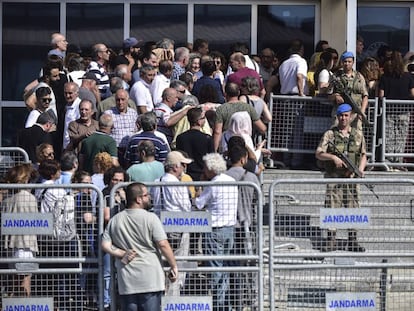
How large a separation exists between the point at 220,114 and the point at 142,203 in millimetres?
3769

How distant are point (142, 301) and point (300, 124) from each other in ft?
20.3

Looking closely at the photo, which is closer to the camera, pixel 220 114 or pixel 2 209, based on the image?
pixel 2 209

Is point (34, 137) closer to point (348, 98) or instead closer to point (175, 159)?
point (175, 159)

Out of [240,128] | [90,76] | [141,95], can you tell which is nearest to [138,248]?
[240,128]

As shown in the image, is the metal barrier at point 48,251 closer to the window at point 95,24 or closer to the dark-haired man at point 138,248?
the dark-haired man at point 138,248

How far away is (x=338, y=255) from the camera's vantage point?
42.4 ft

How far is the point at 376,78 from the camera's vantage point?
Answer: 18.4 meters

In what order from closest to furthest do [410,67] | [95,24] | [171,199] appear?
[171,199]
[410,67]
[95,24]

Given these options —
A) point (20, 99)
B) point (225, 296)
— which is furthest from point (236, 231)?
point (20, 99)

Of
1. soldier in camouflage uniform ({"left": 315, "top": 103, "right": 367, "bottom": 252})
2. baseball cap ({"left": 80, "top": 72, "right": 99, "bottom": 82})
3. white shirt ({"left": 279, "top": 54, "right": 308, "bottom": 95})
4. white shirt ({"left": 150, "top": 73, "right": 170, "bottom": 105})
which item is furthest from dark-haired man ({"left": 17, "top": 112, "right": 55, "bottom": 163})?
white shirt ({"left": 279, "top": 54, "right": 308, "bottom": 95})

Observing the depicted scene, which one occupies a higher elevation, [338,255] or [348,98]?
[348,98]

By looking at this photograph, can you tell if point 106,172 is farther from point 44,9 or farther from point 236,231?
point 44,9

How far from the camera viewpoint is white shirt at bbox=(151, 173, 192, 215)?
1271 cm

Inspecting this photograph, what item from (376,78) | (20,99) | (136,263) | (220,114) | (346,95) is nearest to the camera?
(136,263)
